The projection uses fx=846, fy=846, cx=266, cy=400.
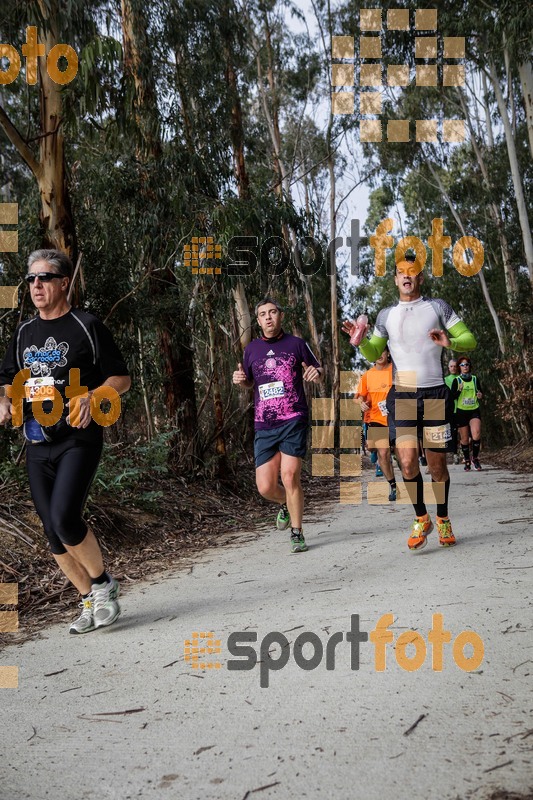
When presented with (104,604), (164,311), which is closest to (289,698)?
(104,604)

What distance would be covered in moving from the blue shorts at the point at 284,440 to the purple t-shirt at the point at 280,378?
43mm

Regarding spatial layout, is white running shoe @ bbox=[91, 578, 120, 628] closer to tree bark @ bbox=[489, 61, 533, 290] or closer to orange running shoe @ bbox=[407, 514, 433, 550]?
orange running shoe @ bbox=[407, 514, 433, 550]

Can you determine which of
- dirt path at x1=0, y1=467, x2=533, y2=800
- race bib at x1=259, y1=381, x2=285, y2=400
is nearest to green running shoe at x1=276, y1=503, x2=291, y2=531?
race bib at x1=259, y1=381, x2=285, y2=400

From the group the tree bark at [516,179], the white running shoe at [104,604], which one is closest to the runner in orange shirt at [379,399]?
the white running shoe at [104,604]

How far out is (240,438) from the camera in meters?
13.0

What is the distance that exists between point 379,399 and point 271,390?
10.4 feet

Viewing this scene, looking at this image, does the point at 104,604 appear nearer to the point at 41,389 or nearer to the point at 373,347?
the point at 41,389

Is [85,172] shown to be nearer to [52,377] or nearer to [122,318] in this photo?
[122,318]

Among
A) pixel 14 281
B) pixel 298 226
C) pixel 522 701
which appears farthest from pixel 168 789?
pixel 298 226

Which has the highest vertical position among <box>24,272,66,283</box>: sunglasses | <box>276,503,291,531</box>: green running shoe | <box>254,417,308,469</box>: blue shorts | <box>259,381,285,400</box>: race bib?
<box>24,272,66,283</box>: sunglasses

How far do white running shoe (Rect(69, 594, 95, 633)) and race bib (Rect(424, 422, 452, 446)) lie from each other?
2683mm

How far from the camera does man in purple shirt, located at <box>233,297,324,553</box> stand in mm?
6676

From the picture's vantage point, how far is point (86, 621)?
454 cm

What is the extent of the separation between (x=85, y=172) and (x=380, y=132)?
579 inches
